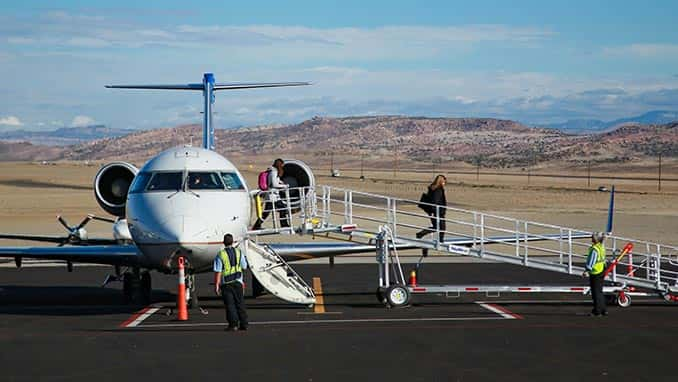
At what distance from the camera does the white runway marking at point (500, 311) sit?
19.8 m

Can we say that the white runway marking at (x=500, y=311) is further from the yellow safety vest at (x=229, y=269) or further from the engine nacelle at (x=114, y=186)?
the engine nacelle at (x=114, y=186)

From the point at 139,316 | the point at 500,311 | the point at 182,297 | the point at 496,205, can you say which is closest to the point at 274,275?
the point at 182,297

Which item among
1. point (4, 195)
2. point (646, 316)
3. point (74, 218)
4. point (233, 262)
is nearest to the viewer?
point (233, 262)

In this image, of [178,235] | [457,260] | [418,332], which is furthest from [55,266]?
[418,332]

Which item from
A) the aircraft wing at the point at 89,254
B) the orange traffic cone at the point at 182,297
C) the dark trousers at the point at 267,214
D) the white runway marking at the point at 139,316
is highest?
the dark trousers at the point at 267,214

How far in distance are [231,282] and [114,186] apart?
26.0ft

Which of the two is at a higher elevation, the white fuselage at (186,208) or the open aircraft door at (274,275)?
the white fuselage at (186,208)

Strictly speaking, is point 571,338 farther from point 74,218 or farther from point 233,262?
point 74,218

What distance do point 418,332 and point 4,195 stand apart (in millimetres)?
59714

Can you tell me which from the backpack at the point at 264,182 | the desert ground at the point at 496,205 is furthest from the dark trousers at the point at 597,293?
the desert ground at the point at 496,205

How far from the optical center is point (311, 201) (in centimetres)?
2294

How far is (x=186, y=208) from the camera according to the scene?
20.2m

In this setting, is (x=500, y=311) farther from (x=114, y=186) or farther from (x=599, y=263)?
(x=114, y=186)

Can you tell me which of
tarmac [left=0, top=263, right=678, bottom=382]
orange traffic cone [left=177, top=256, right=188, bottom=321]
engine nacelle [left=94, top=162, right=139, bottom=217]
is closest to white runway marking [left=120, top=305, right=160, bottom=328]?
tarmac [left=0, top=263, right=678, bottom=382]
